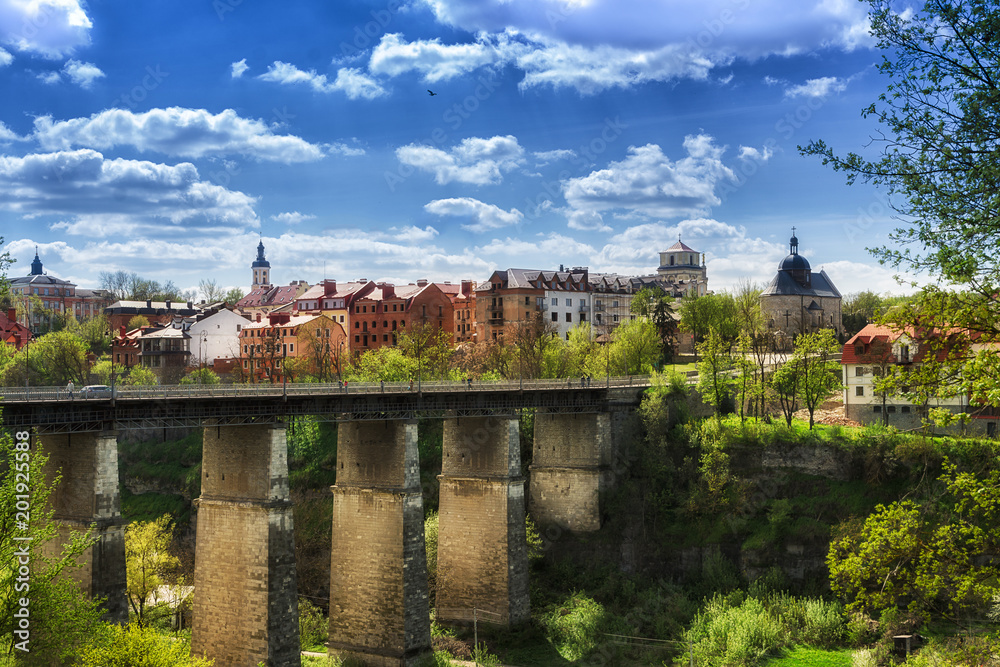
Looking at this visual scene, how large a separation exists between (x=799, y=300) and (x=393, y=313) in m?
48.1

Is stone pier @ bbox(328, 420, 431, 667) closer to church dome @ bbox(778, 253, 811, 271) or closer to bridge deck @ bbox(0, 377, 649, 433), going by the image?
bridge deck @ bbox(0, 377, 649, 433)

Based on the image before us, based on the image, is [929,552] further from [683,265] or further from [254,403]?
[683,265]

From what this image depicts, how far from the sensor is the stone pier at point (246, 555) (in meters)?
34.7

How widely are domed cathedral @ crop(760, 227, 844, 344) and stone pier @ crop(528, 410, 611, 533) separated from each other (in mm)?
53358

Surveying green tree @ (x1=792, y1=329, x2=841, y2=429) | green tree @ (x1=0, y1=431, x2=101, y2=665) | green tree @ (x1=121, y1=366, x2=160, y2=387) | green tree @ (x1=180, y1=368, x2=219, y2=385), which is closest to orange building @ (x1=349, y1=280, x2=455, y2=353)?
green tree @ (x1=180, y1=368, x2=219, y2=385)

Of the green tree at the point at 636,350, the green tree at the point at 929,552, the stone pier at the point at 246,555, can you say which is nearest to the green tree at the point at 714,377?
the green tree at the point at 636,350

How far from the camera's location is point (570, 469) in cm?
5372

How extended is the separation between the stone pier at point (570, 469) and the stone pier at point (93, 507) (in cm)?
2595

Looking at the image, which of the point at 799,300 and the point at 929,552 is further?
the point at 799,300

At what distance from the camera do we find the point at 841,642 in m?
38.7

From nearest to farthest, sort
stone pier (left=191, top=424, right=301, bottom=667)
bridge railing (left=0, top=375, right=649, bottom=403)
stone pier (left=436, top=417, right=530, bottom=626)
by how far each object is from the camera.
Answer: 1. bridge railing (left=0, top=375, right=649, bottom=403)
2. stone pier (left=191, top=424, right=301, bottom=667)
3. stone pier (left=436, top=417, right=530, bottom=626)

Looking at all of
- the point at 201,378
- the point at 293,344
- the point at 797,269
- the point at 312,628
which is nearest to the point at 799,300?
the point at 797,269

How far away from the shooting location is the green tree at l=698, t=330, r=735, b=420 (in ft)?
192

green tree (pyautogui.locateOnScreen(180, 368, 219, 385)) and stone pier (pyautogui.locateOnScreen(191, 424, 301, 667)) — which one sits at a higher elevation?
green tree (pyautogui.locateOnScreen(180, 368, 219, 385))
